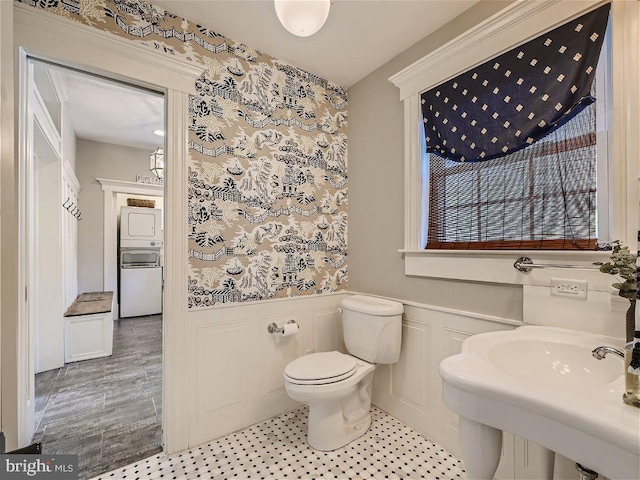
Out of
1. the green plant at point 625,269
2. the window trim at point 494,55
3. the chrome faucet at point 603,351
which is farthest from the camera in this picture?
the window trim at point 494,55

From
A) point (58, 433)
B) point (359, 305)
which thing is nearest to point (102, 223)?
point (58, 433)

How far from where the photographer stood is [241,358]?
2.01 meters

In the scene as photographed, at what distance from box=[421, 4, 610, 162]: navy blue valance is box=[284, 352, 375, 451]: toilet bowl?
1.42m

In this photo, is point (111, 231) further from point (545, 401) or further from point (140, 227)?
point (545, 401)

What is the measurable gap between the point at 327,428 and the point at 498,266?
1.31 metres

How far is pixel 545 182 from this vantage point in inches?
57.0

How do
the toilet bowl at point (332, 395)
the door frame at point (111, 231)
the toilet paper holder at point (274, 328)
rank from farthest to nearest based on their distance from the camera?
the door frame at point (111, 231), the toilet paper holder at point (274, 328), the toilet bowl at point (332, 395)

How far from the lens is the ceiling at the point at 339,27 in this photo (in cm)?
170

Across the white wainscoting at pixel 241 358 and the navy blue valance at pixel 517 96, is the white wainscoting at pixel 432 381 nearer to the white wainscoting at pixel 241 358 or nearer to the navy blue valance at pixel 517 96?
the white wainscoting at pixel 241 358

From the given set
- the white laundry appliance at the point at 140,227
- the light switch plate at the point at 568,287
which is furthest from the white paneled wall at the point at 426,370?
the white laundry appliance at the point at 140,227

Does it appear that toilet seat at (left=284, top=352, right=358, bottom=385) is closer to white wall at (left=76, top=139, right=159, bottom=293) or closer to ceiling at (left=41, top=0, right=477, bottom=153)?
ceiling at (left=41, top=0, right=477, bottom=153)

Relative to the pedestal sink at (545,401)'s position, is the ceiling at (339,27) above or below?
above

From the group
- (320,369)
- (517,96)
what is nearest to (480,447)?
(320,369)

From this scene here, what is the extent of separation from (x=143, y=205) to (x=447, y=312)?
526 centimetres
